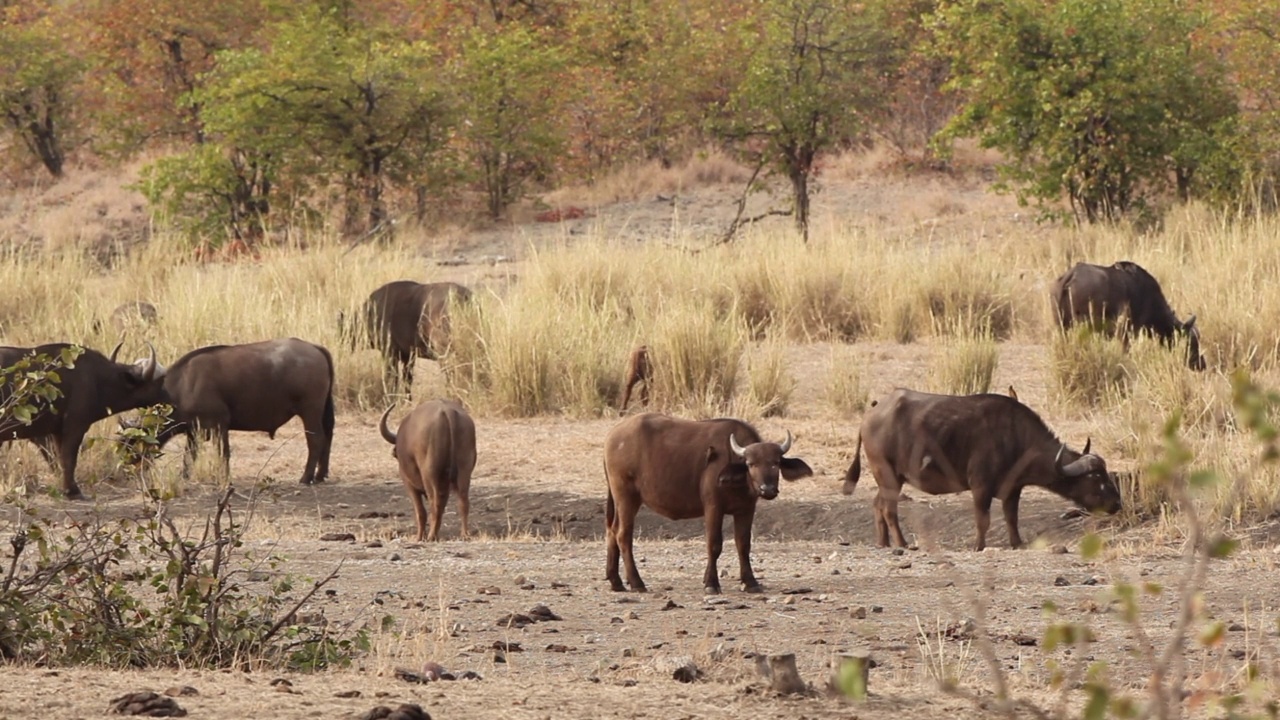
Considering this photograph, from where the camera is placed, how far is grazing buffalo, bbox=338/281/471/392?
52.5 ft

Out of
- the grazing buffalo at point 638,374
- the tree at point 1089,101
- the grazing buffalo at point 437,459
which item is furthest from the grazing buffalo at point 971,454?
the tree at point 1089,101

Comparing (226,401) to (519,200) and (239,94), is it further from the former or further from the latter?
(519,200)

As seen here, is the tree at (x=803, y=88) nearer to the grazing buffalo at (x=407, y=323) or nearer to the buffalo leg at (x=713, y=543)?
the grazing buffalo at (x=407, y=323)

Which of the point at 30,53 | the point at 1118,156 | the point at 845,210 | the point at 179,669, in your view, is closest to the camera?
the point at 179,669

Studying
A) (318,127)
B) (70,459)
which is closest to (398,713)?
(70,459)

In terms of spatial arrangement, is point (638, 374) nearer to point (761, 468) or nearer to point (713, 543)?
point (713, 543)

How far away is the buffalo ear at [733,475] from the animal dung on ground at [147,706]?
328cm

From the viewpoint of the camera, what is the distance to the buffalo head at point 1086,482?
10453 millimetres

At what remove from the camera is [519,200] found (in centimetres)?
2936

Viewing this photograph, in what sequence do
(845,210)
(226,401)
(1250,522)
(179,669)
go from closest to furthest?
1. (179,669)
2. (1250,522)
3. (226,401)
4. (845,210)

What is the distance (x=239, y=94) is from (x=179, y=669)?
2131cm

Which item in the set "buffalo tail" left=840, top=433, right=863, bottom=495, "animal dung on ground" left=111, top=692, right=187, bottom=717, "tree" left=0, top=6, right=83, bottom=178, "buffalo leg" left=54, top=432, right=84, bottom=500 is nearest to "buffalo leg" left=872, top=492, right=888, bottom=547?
"buffalo tail" left=840, top=433, right=863, bottom=495

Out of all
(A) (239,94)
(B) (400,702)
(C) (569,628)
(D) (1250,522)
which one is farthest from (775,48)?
(B) (400,702)

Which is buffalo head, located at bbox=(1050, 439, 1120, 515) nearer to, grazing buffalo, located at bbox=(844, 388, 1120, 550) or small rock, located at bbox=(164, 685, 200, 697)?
grazing buffalo, located at bbox=(844, 388, 1120, 550)
